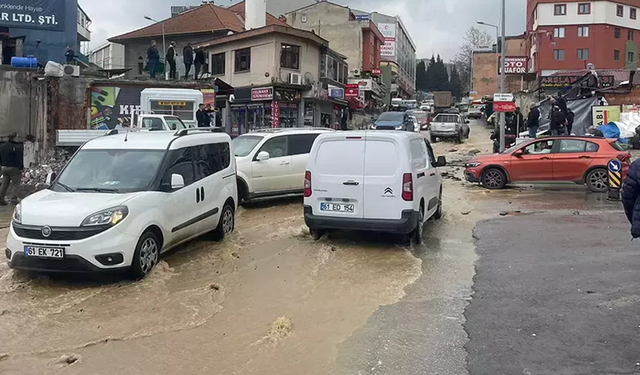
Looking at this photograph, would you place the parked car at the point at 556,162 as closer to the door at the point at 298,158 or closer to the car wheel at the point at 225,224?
the door at the point at 298,158

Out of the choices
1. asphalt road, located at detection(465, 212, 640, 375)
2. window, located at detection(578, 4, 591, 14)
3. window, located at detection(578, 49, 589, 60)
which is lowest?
asphalt road, located at detection(465, 212, 640, 375)

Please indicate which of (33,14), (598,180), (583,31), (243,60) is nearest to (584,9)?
(583,31)

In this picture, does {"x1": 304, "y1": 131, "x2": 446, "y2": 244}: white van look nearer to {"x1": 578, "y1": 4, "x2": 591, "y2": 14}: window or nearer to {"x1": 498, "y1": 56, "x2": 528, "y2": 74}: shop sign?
{"x1": 498, "y1": 56, "x2": 528, "y2": 74}: shop sign

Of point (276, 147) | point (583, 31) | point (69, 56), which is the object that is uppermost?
point (583, 31)

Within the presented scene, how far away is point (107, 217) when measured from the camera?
273 inches

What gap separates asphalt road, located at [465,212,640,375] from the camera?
4766 mm

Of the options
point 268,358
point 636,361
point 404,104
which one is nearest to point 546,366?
point 636,361

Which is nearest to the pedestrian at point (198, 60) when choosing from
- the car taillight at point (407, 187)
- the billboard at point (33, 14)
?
the billboard at point (33, 14)

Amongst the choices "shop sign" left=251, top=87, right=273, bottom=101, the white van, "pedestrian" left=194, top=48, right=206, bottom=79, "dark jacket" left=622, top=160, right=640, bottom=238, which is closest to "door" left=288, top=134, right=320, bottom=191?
the white van

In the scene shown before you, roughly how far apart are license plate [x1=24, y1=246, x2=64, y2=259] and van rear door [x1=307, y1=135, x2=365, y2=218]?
3745 millimetres

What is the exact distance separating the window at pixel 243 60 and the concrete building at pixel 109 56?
9825 mm

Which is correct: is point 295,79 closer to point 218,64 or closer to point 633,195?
point 218,64

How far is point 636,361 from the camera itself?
4.66 m

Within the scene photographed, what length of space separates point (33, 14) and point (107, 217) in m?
32.2
